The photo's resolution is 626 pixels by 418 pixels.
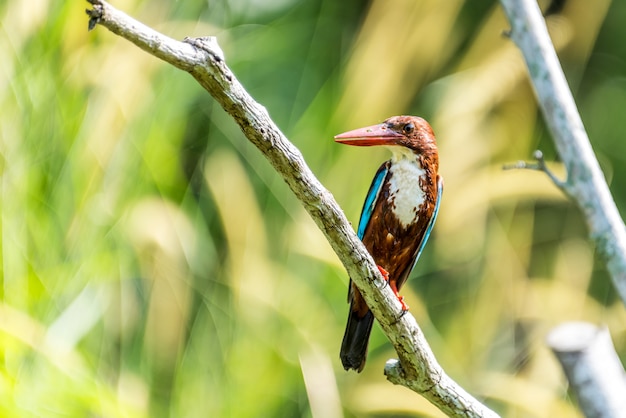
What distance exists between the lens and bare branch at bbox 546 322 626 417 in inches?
84.8

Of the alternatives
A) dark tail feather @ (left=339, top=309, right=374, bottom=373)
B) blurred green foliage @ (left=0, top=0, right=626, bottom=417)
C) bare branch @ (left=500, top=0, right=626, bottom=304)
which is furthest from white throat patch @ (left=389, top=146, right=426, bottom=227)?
blurred green foliage @ (left=0, top=0, right=626, bottom=417)

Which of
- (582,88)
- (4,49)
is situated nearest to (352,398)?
(4,49)

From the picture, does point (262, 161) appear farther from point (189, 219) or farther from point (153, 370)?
point (153, 370)

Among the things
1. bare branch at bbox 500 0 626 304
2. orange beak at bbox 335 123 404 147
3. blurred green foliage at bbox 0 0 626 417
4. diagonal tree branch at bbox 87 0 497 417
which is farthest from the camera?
blurred green foliage at bbox 0 0 626 417

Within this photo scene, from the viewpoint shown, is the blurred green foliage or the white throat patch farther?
the blurred green foliage

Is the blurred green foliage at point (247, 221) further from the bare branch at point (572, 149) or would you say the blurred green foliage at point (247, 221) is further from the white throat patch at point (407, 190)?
the white throat patch at point (407, 190)

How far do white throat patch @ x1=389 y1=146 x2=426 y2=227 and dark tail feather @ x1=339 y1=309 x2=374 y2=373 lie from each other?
0.94 ft

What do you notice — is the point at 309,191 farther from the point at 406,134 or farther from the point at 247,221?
the point at 247,221

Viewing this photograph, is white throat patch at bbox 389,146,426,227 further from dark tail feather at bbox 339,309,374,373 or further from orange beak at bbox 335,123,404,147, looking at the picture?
dark tail feather at bbox 339,309,374,373

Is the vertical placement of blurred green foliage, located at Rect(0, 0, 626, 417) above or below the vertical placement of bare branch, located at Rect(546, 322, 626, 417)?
above

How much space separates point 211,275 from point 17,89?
1.09 metres

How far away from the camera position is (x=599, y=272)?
16.5 ft

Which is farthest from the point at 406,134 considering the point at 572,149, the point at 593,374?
the point at 593,374

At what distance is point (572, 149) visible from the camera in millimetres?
2537
